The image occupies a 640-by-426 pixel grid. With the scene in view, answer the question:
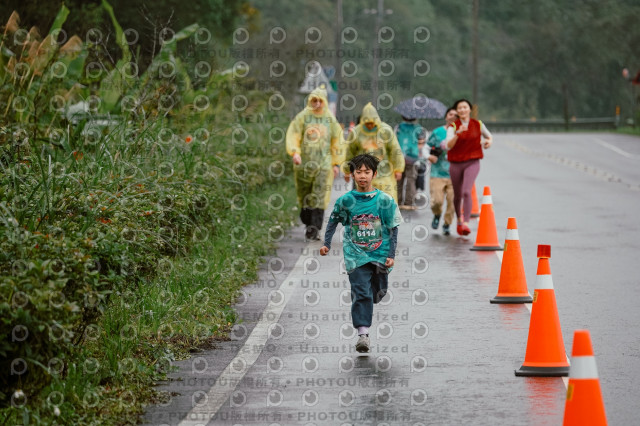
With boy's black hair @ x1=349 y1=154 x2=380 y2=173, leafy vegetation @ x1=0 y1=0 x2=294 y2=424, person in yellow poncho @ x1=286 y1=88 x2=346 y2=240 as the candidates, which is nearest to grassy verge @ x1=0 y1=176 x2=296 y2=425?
leafy vegetation @ x1=0 y1=0 x2=294 y2=424

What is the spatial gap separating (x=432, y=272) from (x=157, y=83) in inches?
211

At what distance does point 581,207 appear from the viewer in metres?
22.2

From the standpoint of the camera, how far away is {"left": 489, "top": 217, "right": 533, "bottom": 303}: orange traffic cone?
11.5 meters

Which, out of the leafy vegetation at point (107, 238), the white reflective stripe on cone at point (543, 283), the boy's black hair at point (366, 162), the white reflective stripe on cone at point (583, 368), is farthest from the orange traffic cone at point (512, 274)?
the white reflective stripe on cone at point (583, 368)

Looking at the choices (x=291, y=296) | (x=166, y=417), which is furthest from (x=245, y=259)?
(x=166, y=417)

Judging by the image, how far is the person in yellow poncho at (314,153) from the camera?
16562 mm

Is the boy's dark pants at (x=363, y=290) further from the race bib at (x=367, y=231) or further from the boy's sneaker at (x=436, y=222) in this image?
the boy's sneaker at (x=436, y=222)

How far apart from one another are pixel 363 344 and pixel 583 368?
2940 millimetres

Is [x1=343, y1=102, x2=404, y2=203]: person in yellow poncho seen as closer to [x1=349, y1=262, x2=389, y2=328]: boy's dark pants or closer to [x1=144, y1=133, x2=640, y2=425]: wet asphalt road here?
[x1=144, y1=133, x2=640, y2=425]: wet asphalt road

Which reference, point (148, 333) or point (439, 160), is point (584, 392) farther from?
point (439, 160)

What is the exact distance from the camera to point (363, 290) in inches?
373

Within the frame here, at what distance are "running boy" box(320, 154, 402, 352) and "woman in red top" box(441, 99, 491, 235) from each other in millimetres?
7204

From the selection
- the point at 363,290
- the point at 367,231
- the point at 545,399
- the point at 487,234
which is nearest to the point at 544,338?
the point at 545,399

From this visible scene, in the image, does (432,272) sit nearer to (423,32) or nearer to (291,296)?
(291,296)
